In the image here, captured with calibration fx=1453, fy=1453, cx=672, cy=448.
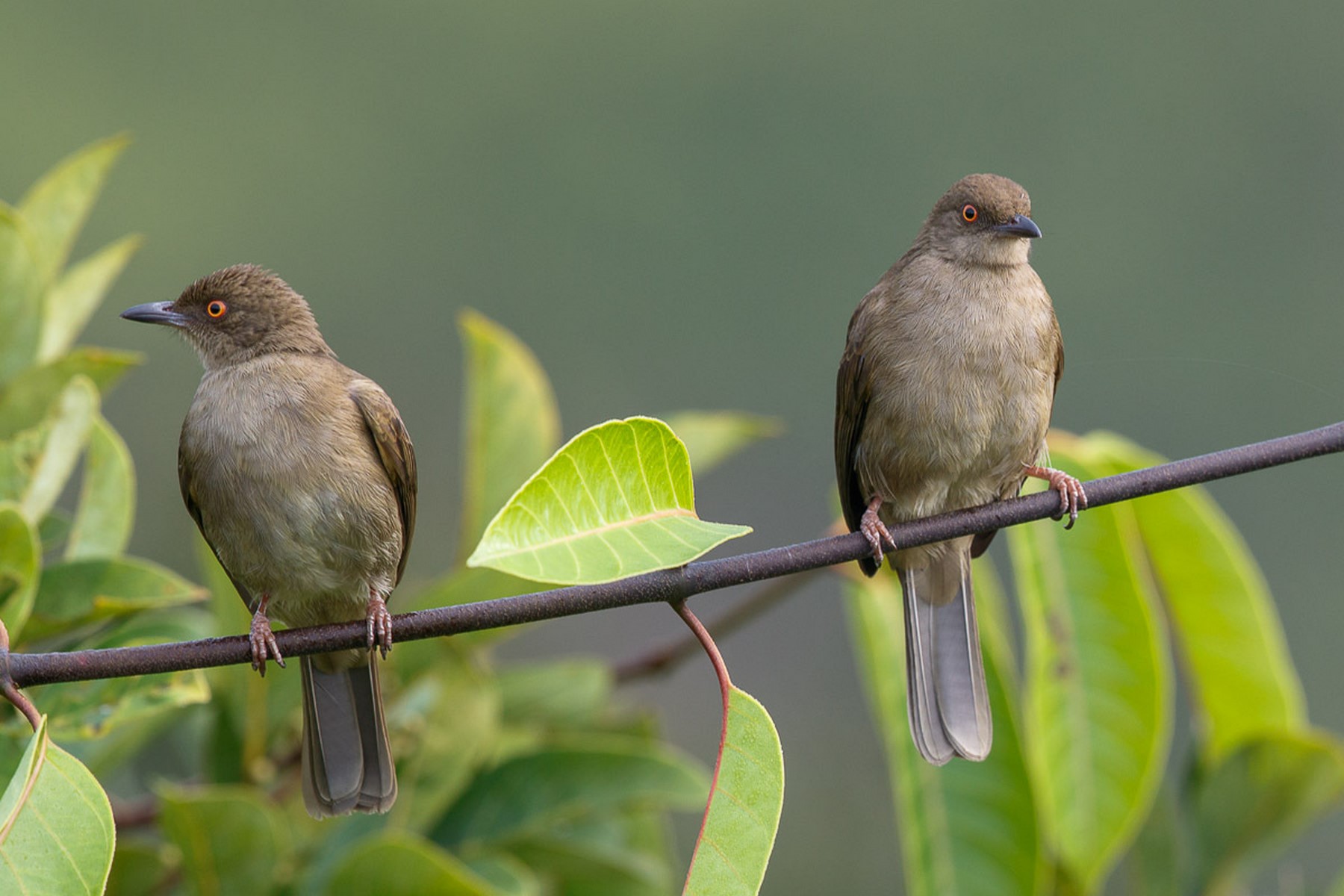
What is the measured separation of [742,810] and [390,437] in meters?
1.59

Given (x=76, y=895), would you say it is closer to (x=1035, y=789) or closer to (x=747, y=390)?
(x=1035, y=789)

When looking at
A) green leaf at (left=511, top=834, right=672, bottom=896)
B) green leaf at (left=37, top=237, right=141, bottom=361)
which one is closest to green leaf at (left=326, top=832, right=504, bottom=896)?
green leaf at (left=511, top=834, right=672, bottom=896)

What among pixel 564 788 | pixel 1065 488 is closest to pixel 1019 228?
pixel 1065 488

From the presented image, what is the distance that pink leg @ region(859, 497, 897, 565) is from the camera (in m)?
2.35

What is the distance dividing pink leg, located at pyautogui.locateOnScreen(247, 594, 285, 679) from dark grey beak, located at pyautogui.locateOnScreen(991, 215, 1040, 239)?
6.56ft

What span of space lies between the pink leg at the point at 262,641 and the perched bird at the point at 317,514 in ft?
0.04

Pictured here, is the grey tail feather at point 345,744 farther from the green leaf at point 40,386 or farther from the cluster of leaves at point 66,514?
the green leaf at point 40,386

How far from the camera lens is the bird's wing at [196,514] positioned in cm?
334

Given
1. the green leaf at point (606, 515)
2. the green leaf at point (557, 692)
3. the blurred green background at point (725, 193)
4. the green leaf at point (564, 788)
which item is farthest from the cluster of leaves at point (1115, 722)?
the blurred green background at point (725, 193)

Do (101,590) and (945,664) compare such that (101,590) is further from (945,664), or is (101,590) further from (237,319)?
(945,664)

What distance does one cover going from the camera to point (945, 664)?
347 cm

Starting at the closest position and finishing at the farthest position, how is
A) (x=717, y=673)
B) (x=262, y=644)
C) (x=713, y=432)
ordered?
(x=717, y=673) → (x=262, y=644) → (x=713, y=432)

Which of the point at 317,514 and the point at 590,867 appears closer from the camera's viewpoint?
the point at 317,514

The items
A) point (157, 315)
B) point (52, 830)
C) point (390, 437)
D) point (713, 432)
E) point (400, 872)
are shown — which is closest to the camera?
point (52, 830)
